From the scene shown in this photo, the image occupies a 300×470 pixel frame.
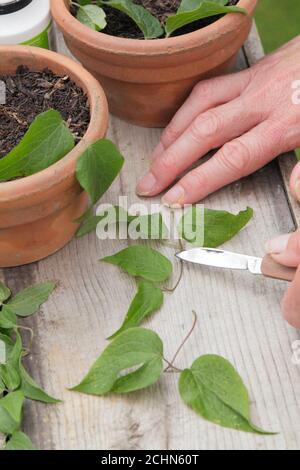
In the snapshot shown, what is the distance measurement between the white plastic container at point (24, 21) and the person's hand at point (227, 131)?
0.70 ft

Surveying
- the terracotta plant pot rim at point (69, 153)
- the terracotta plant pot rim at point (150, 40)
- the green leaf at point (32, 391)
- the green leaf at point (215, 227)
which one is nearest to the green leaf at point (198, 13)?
the terracotta plant pot rim at point (150, 40)

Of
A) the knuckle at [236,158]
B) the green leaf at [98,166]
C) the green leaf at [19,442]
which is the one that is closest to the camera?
the green leaf at [19,442]

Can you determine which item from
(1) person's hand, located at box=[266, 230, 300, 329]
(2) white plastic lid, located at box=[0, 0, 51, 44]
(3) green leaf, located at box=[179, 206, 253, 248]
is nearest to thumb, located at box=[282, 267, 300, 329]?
(1) person's hand, located at box=[266, 230, 300, 329]

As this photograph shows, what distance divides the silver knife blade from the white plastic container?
368mm

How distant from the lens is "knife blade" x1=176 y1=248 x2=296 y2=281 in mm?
856

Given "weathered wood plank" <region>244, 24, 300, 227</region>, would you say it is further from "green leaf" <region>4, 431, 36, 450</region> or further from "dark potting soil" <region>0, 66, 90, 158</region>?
"green leaf" <region>4, 431, 36, 450</region>

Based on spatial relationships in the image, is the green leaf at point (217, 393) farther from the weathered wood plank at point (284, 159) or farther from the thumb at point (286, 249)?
the weathered wood plank at point (284, 159)

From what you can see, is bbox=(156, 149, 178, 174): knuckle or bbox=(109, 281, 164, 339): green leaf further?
bbox=(156, 149, 178, 174): knuckle

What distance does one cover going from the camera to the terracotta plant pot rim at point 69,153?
2.78 ft

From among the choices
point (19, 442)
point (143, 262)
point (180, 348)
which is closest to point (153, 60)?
point (143, 262)

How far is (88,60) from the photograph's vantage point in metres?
1.01

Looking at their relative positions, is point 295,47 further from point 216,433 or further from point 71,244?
point 216,433

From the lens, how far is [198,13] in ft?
3.18

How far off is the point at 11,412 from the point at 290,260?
1.01 feet
